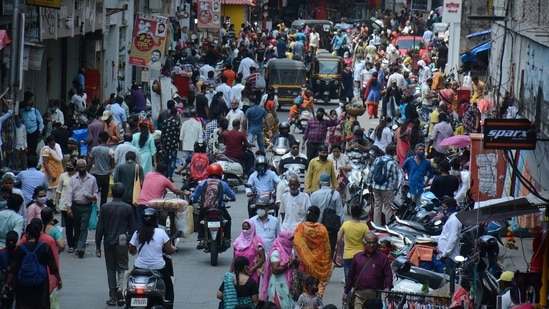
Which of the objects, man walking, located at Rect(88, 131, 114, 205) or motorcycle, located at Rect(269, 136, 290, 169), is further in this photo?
motorcycle, located at Rect(269, 136, 290, 169)

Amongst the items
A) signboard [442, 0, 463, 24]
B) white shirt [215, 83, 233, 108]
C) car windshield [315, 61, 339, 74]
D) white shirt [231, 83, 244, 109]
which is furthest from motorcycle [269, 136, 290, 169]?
car windshield [315, 61, 339, 74]

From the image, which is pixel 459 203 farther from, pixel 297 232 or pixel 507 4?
pixel 297 232

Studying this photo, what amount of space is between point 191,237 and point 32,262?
7.24 m

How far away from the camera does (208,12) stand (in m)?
50.5

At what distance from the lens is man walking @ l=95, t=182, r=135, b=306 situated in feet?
54.2

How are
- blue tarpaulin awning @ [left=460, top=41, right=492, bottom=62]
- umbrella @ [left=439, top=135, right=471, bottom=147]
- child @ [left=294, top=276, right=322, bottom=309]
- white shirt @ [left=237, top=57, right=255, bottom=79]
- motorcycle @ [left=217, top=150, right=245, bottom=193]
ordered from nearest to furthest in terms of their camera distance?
child @ [left=294, top=276, right=322, bottom=309] → umbrella @ [left=439, top=135, right=471, bottom=147] → motorcycle @ [left=217, top=150, right=245, bottom=193] → blue tarpaulin awning @ [left=460, top=41, right=492, bottom=62] → white shirt @ [left=237, top=57, right=255, bottom=79]

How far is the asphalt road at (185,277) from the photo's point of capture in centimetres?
1692

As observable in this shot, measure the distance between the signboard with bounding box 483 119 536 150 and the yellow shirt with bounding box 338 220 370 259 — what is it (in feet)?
7.77

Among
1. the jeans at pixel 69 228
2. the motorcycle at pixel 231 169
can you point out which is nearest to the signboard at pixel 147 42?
the motorcycle at pixel 231 169

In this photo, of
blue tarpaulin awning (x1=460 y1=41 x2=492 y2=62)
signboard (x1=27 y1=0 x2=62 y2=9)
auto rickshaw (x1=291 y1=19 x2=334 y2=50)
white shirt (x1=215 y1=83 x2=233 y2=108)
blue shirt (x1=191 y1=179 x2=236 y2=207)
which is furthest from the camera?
auto rickshaw (x1=291 y1=19 x2=334 y2=50)

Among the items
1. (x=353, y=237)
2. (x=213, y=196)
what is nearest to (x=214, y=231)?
(x=213, y=196)

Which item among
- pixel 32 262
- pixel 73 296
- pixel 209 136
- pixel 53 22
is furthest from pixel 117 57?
pixel 32 262

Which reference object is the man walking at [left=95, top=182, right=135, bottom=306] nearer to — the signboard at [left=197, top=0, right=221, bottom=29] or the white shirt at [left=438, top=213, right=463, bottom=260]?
the white shirt at [left=438, top=213, right=463, bottom=260]

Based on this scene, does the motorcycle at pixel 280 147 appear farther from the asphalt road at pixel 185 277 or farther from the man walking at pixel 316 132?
the asphalt road at pixel 185 277
